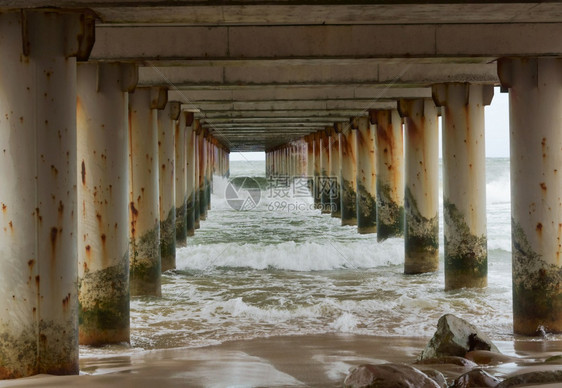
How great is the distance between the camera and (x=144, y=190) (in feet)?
33.8

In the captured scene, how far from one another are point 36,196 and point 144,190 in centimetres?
531

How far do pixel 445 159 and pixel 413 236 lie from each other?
8.28ft

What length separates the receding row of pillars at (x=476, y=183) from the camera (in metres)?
7.14

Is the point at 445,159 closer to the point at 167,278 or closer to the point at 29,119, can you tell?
the point at 167,278

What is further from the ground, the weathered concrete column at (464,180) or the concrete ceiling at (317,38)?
the concrete ceiling at (317,38)

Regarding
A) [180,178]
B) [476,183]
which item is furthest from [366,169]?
→ [476,183]

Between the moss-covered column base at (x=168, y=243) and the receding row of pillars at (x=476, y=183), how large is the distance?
4.26 meters

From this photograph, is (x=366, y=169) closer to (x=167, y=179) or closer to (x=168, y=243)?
(x=168, y=243)

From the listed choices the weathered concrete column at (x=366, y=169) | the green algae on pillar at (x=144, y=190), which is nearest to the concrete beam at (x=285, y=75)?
the green algae on pillar at (x=144, y=190)

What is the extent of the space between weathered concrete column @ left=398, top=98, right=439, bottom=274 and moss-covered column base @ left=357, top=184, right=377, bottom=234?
6940 millimetres

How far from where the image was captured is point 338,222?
79.7 feet

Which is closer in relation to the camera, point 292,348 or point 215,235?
point 292,348

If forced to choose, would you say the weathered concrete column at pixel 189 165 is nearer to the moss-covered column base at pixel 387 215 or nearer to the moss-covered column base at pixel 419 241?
the moss-covered column base at pixel 387 215

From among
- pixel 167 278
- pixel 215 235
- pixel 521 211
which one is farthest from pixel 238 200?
pixel 521 211
